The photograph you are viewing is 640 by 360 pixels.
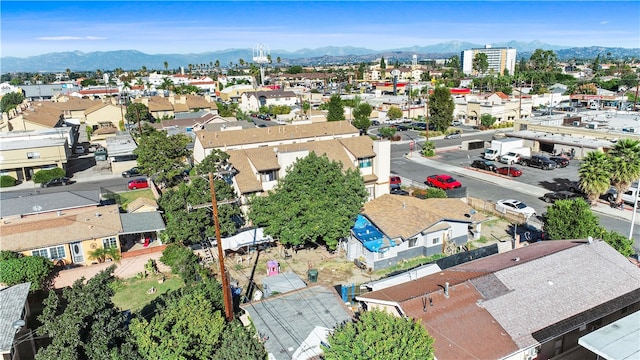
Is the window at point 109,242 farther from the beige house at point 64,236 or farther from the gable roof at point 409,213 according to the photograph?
the gable roof at point 409,213

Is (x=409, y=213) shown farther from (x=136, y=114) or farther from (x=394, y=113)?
(x=136, y=114)

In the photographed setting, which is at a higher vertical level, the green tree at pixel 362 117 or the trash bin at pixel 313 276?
the green tree at pixel 362 117

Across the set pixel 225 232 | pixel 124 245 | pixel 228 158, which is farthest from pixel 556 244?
pixel 124 245

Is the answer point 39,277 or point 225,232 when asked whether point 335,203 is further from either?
point 39,277

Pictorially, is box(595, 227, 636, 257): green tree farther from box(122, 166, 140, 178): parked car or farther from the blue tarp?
box(122, 166, 140, 178): parked car

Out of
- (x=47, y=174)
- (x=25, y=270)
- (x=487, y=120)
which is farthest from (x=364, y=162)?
(x=487, y=120)

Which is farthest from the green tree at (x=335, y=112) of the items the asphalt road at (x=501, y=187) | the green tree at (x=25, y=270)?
the green tree at (x=25, y=270)
